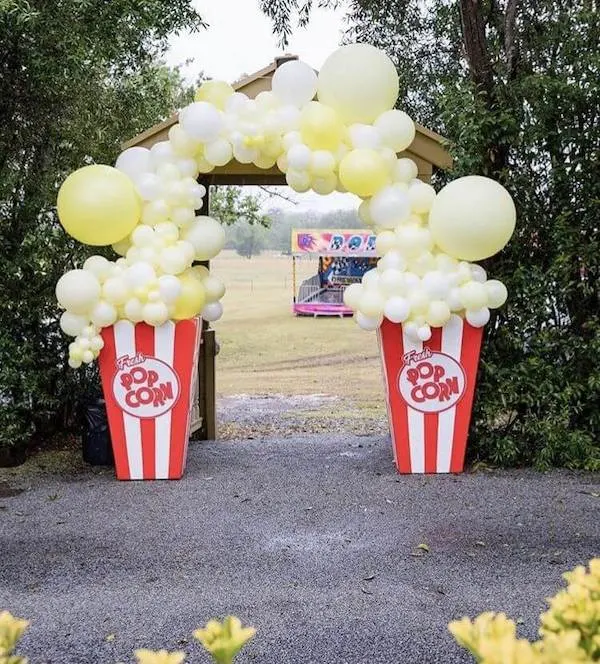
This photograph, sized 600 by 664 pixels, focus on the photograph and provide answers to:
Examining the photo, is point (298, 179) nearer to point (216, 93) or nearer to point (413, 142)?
point (216, 93)

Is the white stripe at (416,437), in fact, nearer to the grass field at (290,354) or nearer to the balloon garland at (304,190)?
the balloon garland at (304,190)

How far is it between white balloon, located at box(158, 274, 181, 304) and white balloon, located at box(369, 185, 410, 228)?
149 centimetres

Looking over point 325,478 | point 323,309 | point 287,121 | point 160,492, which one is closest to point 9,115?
point 287,121

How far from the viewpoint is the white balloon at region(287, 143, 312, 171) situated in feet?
16.6

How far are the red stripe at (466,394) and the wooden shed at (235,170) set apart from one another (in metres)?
1.28

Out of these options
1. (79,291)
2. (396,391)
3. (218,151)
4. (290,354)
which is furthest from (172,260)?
(290,354)

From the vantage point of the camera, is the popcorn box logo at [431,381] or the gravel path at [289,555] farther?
the popcorn box logo at [431,381]

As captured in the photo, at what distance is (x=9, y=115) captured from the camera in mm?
6012

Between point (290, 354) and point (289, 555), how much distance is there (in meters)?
13.5

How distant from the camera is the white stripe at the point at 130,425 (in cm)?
549

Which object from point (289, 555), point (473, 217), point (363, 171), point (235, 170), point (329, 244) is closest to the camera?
point (289, 555)

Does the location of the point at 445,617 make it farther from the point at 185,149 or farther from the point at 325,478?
the point at 185,149

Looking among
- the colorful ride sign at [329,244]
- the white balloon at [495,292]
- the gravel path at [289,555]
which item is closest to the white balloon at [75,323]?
the gravel path at [289,555]

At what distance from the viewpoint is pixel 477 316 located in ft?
17.5
